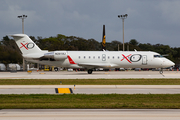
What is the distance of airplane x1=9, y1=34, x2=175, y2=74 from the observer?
42.3 metres

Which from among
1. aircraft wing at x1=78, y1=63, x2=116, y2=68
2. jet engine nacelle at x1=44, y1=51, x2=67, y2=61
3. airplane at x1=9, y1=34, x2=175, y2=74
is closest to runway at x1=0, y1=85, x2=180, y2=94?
aircraft wing at x1=78, y1=63, x2=116, y2=68

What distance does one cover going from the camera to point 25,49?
141 ft

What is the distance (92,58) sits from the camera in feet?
140

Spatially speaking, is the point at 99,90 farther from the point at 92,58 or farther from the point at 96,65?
the point at 92,58

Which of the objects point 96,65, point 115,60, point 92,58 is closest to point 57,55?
point 92,58

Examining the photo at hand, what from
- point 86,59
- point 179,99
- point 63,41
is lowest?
point 179,99
